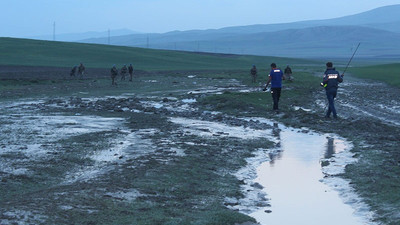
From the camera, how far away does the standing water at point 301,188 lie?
9906 millimetres

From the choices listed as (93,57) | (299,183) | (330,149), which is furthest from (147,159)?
(93,57)

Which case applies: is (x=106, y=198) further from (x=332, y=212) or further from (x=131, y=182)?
(x=332, y=212)

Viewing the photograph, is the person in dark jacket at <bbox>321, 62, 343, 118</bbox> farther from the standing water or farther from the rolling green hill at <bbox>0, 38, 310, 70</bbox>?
the rolling green hill at <bbox>0, 38, 310, 70</bbox>

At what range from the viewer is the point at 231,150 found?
15812 mm

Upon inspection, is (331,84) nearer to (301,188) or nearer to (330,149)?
(330,149)

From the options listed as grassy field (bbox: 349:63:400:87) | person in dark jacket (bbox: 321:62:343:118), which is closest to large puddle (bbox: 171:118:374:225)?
person in dark jacket (bbox: 321:62:343:118)

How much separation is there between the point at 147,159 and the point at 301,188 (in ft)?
10.8

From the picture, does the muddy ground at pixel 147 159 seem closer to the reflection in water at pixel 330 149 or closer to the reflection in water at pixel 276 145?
the reflection in water at pixel 276 145

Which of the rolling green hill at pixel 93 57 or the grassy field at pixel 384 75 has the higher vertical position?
the grassy field at pixel 384 75

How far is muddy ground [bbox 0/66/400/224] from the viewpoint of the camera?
30.5 feet

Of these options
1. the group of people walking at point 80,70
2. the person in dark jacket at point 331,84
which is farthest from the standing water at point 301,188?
the group of people walking at point 80,70

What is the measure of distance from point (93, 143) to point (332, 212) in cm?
730

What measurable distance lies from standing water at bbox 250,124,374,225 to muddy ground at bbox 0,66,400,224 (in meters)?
0.40

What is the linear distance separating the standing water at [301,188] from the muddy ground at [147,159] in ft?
1.32
